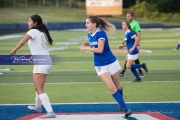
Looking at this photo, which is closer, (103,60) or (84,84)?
(103,60)

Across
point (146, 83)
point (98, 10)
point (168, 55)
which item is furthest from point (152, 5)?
point (146, 83)

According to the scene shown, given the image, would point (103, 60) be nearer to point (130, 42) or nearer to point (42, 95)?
point (42, 95)

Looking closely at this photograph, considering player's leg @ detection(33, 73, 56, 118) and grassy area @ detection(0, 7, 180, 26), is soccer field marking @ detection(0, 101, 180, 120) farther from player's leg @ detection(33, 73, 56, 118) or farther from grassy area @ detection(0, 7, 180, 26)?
grassy area @ detection(0, 7, 180, 26)

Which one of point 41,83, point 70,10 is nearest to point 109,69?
point 41,83

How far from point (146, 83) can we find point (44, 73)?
17.8 feet

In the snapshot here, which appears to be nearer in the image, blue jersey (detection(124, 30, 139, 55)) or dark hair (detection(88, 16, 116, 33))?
dark hair (detection(88, 16, 116, 33))

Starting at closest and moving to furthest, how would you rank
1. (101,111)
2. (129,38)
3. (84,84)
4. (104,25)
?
(104,25), (101,111), (129,38), (84,84)

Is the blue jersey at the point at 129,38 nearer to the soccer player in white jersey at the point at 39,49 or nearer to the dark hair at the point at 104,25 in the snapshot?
the dark hair at the point at 104,25

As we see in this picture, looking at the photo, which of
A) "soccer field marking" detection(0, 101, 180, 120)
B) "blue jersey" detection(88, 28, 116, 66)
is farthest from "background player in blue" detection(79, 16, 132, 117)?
"soccer field marking" detection(0, 101, 180, 120)

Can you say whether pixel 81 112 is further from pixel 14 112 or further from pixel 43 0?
pixel 43 0

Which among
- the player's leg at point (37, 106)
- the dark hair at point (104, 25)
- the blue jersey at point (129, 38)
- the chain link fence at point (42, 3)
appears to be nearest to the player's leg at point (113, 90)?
the dark hair at point (104, 25)

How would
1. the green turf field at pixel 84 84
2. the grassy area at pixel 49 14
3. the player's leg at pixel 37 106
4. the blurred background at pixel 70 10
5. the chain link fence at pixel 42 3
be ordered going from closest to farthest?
the player's leg at pixel 37 106
the green turf field at pixel 84 84
the grassy area at pixel 49 14
the blurred background at pixel 70 10
the chain link fence at pixel 42 3

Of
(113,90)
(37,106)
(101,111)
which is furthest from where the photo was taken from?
(101,111)

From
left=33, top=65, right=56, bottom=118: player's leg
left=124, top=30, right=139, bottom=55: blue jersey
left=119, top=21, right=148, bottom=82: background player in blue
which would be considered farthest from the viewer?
left=124, top=30, right=139, bottom=55: blue jersey
